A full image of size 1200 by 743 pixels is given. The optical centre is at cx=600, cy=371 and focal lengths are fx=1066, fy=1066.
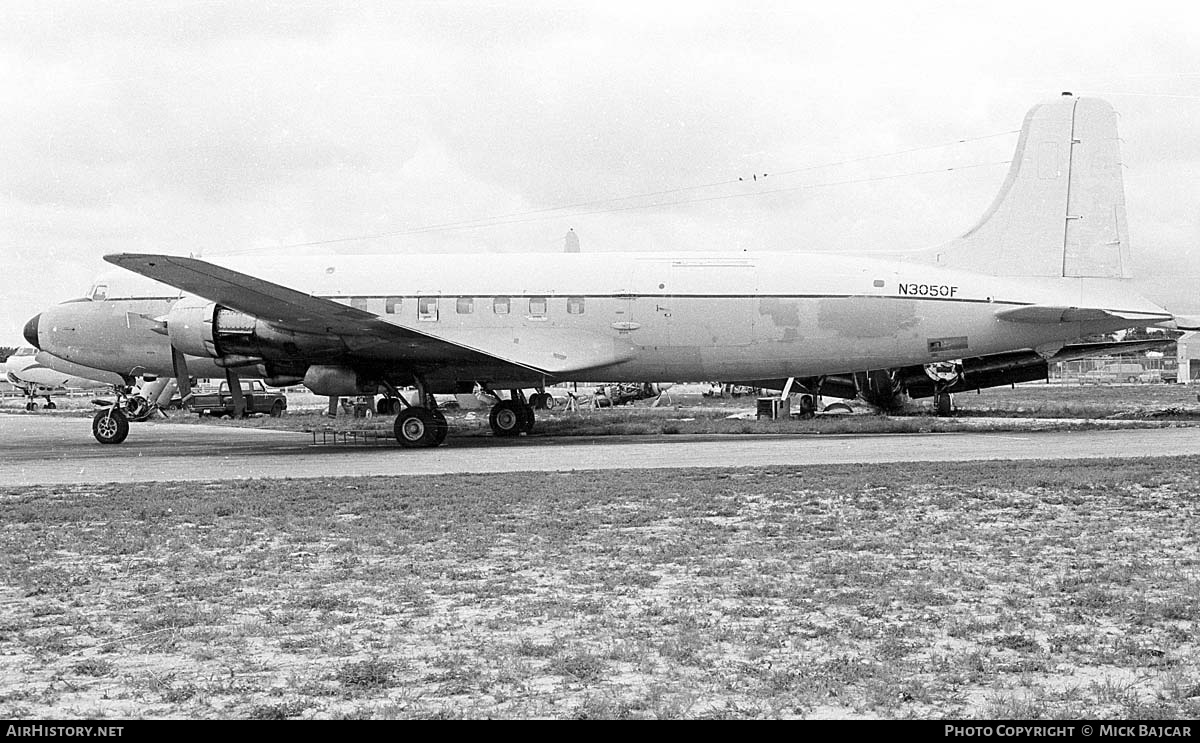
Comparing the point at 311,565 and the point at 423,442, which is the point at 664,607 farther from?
the point at 423,442

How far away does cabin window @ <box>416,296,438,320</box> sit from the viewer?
79.5 ft

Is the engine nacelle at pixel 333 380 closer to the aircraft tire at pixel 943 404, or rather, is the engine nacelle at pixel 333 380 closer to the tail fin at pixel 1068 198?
the tail fin at pixel 1068 198

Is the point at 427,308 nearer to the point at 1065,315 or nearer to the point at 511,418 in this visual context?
the point at 511,418

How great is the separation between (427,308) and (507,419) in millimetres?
3886

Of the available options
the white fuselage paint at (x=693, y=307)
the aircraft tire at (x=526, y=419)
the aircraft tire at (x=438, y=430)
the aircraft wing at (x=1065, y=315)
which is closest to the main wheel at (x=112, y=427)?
the white fuselage paint at (x=693, y=307)

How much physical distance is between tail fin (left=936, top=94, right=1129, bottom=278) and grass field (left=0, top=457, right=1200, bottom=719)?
10.7 metres

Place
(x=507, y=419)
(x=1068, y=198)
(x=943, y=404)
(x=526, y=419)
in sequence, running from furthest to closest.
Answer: (x=943, y=404), (x=526, y=419), (x=507, y=419), (x=1068, y=198)

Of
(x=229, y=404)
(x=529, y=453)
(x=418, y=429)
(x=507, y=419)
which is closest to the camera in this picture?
(x=529, y=453)

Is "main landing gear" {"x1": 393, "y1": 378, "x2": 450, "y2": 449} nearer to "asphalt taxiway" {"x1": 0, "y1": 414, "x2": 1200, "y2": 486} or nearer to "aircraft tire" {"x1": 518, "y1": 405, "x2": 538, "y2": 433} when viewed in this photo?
"asphalt taxiway" {"x1": 0, "y1": 414, "x2": 1200, "y2": 486}

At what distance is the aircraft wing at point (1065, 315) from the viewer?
22.6 meters

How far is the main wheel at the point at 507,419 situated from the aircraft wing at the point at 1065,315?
1151 centimetres

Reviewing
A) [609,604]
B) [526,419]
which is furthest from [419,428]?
[609,604]

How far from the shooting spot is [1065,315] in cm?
2261

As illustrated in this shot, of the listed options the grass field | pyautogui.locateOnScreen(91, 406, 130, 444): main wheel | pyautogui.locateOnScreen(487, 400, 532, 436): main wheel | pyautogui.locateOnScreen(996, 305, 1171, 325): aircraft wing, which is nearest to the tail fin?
pyautogui.locateOnScreen(996, 305, 1171, 325): aircraft wing
